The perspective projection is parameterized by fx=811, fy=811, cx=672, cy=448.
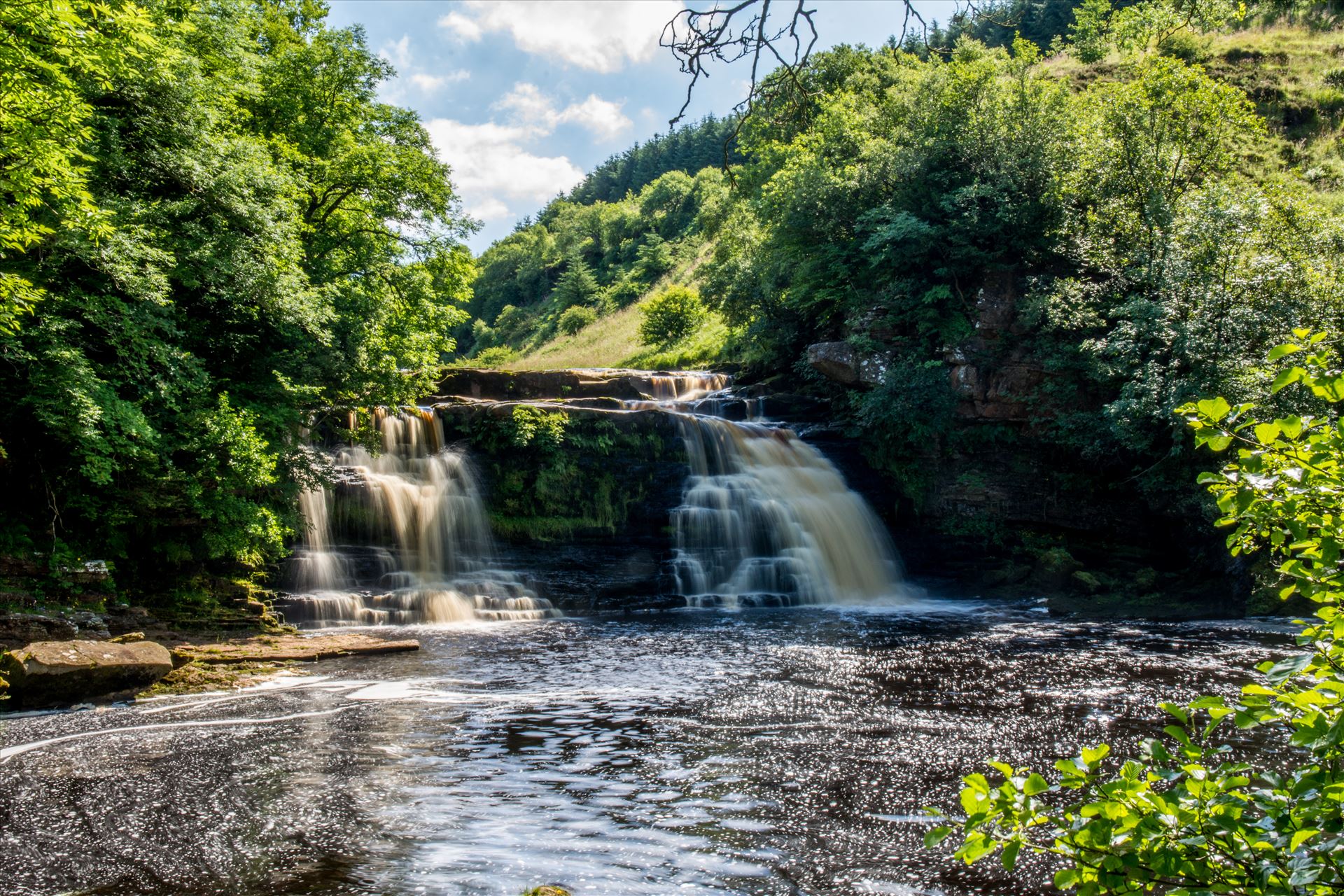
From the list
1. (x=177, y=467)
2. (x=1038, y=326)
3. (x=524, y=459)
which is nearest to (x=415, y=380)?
(x=524, y=459)

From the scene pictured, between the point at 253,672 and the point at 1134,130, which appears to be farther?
the point at 1134,130

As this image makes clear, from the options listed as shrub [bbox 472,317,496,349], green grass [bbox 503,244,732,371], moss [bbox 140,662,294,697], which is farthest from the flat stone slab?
shrub [bbox 472,317,496,349]

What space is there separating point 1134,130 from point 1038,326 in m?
5.81

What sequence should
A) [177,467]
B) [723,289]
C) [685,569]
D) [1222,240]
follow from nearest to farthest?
[177,467] → [1222,240] → [685,569] → [723,289]

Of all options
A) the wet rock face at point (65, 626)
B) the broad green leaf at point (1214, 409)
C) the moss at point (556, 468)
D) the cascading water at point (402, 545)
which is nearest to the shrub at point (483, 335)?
the moss at point (556, 468)

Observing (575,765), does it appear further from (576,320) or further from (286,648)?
(576,320)

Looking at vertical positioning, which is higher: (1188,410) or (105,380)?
(105,380)

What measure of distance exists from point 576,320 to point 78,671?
6110 cm

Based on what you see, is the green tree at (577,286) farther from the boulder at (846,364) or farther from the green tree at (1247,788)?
the green tree at (1247,788)

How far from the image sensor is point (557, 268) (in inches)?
3944

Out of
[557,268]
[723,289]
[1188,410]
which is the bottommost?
[1188,410]

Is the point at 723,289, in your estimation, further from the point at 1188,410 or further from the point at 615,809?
the point at 1188,410

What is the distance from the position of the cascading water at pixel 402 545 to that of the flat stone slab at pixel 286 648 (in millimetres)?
2363

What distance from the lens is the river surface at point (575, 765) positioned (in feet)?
19.6
